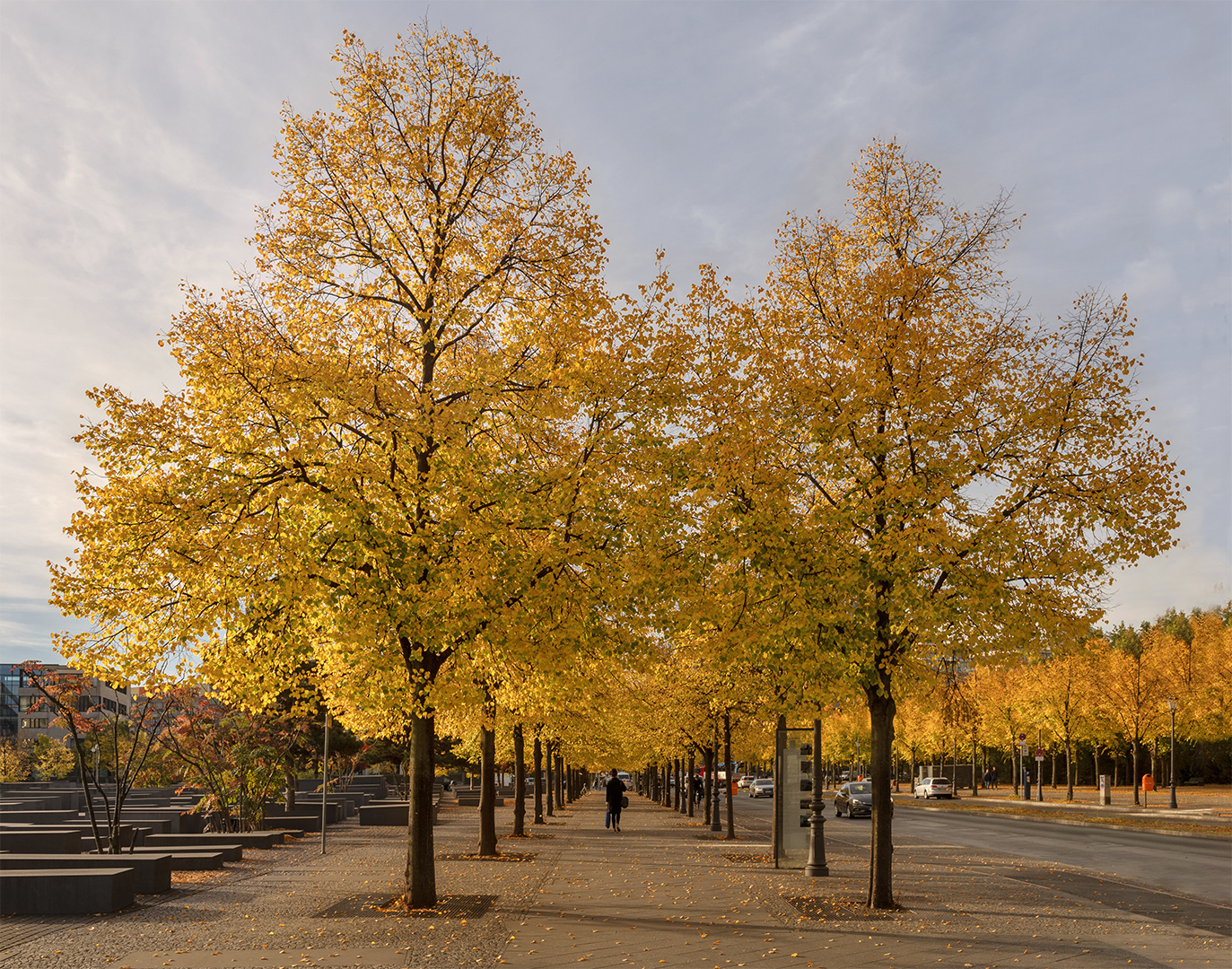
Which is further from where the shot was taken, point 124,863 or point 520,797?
point 520,797

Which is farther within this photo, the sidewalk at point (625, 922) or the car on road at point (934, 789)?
the car on road at point (934, 789)

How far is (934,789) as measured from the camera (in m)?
68.2

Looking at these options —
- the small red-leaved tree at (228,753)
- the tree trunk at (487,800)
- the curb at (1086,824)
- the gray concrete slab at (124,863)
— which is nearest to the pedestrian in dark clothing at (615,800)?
the tree trunk at (487,800)

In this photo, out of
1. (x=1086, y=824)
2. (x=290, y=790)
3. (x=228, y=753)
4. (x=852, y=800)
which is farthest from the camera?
(x=852, y=800)

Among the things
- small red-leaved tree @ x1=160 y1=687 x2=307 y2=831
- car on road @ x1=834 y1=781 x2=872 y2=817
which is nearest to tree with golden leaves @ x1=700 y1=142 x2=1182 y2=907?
small red-leaved tree @ x1=160 y1=687 x2=307 y2=831

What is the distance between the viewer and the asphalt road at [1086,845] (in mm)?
19906

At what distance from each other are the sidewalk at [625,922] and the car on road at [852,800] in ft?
83.3

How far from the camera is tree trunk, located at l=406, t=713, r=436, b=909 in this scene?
13.8 m

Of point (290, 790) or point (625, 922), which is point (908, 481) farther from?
point (290, 790)

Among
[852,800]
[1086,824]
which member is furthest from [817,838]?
[852,800]

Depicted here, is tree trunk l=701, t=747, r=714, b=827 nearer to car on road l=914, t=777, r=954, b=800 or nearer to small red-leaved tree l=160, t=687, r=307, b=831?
small red-leaved tree l=160, t=687, r=307, b=831

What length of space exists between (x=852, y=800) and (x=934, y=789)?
24.9 meters

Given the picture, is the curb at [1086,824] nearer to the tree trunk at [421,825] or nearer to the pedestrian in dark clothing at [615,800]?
the pedestrian in dark clothing at [615,800]

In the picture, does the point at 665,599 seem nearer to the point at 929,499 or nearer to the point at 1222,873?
the point at 929,499
